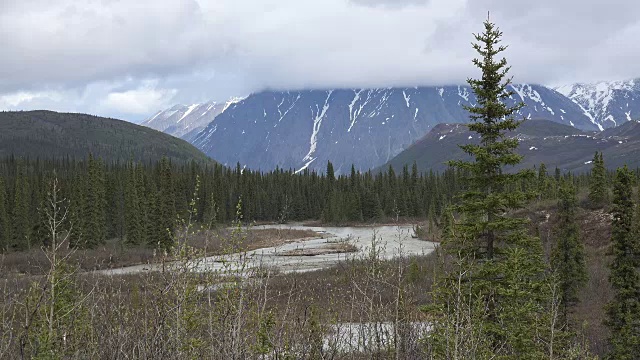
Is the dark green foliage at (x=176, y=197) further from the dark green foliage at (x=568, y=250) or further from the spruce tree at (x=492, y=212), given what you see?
the spruce tree at (x=492, y=212)

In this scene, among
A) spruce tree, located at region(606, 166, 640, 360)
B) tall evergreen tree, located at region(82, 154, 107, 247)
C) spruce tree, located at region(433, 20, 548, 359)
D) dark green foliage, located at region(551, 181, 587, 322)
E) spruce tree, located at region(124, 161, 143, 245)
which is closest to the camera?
spruce tree, located at region(433, 20, 548, 359)

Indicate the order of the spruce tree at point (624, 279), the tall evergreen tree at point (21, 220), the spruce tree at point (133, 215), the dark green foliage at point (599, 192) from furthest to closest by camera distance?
the spruce tree at point (133, 215) → the tall evergreen tree at point (21, 220) → the dark green foliage at point (599, 192) → the spruce tree at point (624, 279)

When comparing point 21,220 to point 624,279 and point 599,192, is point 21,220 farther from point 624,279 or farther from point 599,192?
point 624,279

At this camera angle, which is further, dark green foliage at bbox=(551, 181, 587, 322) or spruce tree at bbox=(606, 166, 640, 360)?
dark green foliage at bbox=(551, 181, 587, 322)

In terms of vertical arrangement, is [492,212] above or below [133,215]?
above

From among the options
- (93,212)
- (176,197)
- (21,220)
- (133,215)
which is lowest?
(21,220)

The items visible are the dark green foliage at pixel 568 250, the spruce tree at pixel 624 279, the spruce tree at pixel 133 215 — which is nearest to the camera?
the spruce tree at pixel 624 279

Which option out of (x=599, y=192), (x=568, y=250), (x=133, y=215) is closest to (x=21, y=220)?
(x=133, y=215)

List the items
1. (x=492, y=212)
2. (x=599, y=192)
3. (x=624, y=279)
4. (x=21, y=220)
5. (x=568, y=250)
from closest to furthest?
(x=492, y=212)
(x=624, y=279)
(x=568, y=250)
(x=599, y=192)
(x=21, y=220)

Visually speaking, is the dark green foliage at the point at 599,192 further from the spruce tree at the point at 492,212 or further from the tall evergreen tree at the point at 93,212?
the tall evergreen tree at the point at 93,212

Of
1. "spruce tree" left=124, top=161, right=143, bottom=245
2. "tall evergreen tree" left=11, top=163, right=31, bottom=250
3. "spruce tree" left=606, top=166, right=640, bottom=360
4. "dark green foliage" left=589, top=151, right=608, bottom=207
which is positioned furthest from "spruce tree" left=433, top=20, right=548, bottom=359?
"tall evergreen tree" left=11, top=163, right=31, bottom=250

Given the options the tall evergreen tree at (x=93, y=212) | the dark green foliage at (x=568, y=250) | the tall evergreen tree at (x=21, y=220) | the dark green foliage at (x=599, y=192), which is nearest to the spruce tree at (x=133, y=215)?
the tall evergreen tree at (x=93, y=212)

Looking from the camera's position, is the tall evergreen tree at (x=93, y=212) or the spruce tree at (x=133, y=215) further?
the spruce tree at (x=133, y=215)

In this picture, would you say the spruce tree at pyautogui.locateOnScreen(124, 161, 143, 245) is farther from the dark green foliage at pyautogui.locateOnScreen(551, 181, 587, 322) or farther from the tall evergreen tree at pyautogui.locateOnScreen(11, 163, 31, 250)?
the dark green foliage at pyautogui.locateOnScreen(551, 181, 587, 322)
